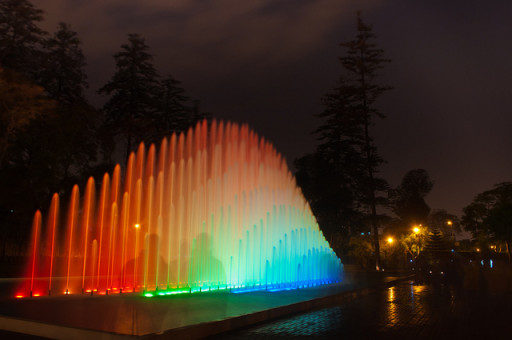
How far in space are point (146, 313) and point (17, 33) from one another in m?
28.0

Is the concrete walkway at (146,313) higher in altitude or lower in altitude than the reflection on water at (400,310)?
higher

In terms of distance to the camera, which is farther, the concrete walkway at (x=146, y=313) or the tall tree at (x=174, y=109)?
the tall tree at (x=174, y=109)

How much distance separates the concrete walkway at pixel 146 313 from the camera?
23.1 ft

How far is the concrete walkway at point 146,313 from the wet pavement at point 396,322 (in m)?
0.33

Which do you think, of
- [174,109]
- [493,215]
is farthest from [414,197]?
[174,109]

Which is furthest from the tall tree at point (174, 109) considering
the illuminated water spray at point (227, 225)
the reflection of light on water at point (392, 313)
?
the reflection of light on water at point (392, 313)

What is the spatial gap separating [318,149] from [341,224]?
23.9 feet

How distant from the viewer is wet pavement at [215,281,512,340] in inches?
310

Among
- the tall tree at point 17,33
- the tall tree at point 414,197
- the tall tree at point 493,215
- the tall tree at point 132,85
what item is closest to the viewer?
the tall tree at point 17,33

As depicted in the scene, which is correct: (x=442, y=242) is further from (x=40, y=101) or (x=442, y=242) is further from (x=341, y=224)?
(x=40, y=101)

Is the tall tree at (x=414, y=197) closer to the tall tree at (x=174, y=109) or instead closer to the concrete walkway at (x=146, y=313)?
the tall tree at (x=174, y=109)

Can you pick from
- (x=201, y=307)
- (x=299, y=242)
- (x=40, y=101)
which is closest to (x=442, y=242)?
(x=299, y=242)

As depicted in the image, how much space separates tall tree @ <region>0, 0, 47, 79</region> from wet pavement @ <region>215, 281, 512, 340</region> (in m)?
27.4

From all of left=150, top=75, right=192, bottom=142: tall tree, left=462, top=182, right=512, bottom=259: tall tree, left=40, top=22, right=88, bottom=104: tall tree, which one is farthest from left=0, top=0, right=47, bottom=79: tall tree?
left=462, top=182, right=512, bottom=259: tall tree
